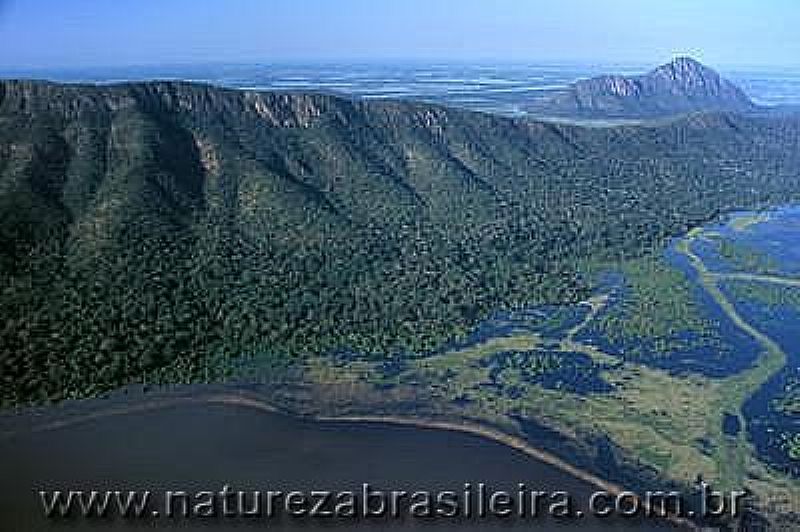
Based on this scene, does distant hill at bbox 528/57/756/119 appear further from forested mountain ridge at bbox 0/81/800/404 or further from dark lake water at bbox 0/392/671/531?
dark lake water at bbox 0/392/671/531

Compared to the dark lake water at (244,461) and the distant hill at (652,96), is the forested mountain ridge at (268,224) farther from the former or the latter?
the distant hill at (652,96)

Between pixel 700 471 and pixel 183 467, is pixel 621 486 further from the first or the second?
pixel 183 467

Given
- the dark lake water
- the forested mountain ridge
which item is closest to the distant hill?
the forested mountain ridge

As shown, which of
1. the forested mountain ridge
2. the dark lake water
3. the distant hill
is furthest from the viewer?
the distant hill

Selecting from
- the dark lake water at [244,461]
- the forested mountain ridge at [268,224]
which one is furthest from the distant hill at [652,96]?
the dark lake water at [244,461]

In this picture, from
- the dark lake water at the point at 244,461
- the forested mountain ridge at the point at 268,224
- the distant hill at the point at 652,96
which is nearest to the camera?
the dark lake water at the point at 244,461

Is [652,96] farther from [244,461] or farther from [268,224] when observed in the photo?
[244,461]
